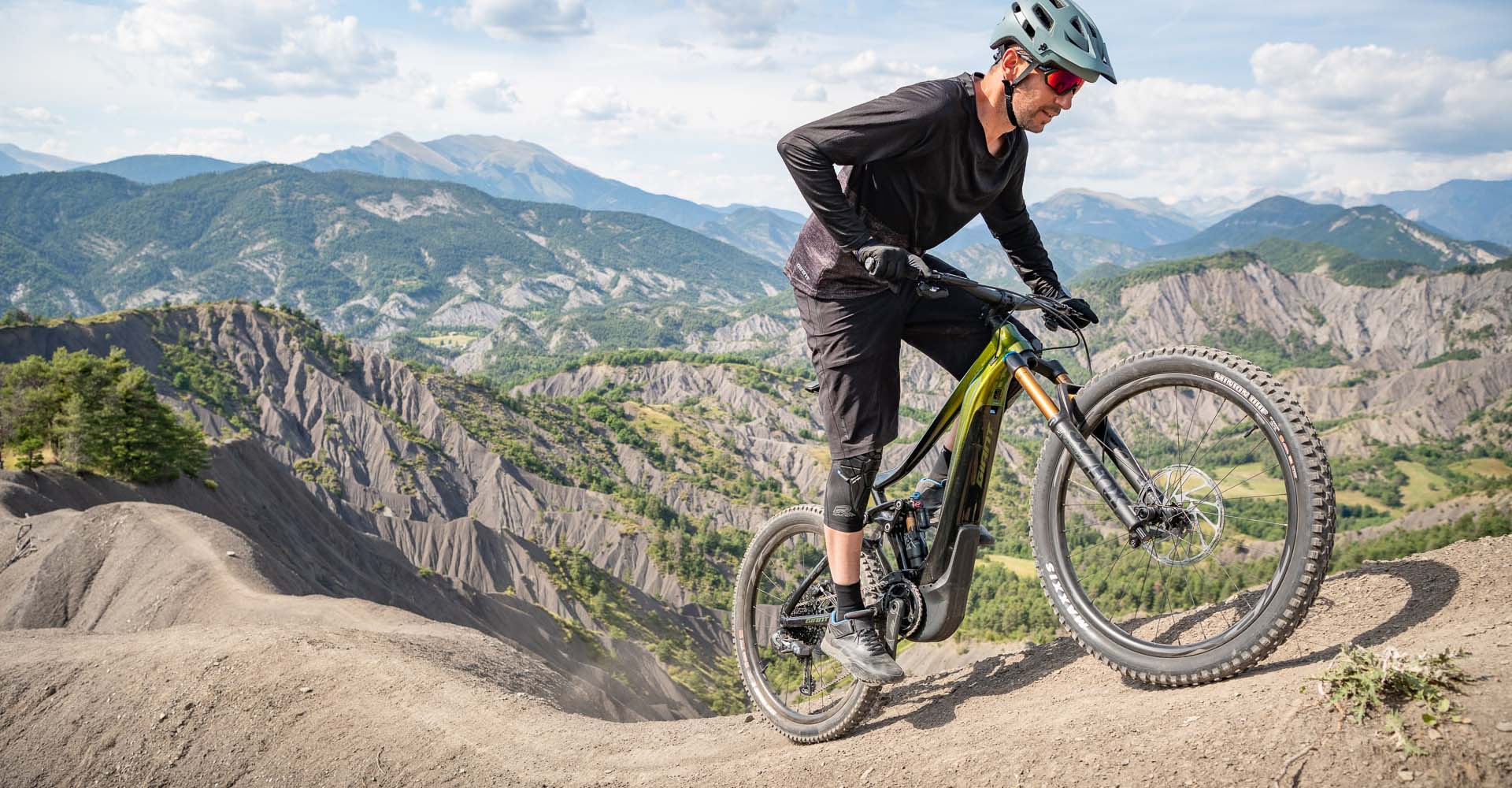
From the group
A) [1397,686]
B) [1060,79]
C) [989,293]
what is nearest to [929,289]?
[989,293]

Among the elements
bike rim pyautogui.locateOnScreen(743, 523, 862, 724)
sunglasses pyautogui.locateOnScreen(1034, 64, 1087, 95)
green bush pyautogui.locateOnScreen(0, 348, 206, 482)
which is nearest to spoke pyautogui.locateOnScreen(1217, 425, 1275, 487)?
sunglasses pyautogui.locateOnScreen(1034, 64, 1087, 95)

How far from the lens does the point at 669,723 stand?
754 cm

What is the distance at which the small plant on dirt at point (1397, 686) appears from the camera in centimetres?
287

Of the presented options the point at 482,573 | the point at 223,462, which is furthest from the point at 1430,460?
the point at 223,462

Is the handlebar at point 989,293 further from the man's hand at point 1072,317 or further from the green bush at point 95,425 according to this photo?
the green bush at point 95,425

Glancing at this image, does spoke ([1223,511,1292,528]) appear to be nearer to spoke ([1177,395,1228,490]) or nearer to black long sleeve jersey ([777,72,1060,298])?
spoke ([1177,395,1228,490])

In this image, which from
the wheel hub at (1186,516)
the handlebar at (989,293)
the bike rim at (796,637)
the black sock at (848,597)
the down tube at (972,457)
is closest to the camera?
the wheel hub at (1186,516)

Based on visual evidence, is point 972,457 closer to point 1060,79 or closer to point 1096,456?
point 1096,456

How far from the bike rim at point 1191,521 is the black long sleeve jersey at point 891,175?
4.29 ft

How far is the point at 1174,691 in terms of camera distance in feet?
12.9

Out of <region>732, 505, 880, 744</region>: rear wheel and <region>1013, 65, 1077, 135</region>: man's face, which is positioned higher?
<region>1013, 65, 1077, 135</region>: man's face

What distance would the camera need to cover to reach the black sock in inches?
201

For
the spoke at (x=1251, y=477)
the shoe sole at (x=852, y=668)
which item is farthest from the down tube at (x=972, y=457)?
the spoke at (x=1251, y=477)

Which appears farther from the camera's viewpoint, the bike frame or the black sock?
the black sock
